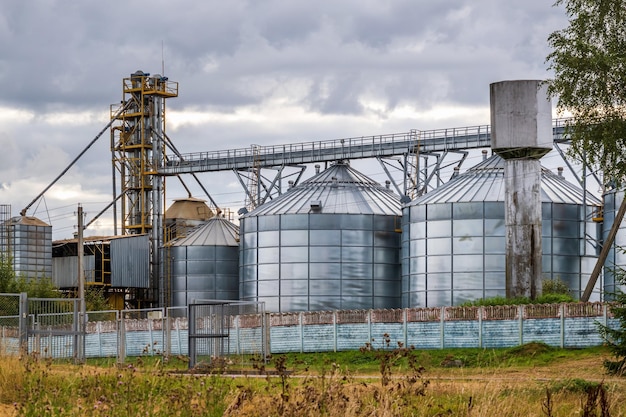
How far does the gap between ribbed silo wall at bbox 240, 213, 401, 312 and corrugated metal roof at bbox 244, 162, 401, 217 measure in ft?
2.36

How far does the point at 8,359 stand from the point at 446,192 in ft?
163

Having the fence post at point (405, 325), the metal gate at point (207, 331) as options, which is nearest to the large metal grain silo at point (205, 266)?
the fence post at point (405, 325)

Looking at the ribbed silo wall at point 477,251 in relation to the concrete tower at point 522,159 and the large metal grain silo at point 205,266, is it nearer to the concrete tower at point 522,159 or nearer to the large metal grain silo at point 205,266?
the concrete tower at point 522,159

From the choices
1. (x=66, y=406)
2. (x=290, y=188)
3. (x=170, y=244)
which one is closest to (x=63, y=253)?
(x=170, y=244)

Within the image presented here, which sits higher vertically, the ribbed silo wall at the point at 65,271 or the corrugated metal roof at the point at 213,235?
the corrugated metal roof at the point at 213,235

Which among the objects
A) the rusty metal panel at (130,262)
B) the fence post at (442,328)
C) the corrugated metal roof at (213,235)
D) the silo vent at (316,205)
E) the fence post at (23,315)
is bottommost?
the fence post at (442,328)

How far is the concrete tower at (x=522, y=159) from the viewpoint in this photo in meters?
53.7

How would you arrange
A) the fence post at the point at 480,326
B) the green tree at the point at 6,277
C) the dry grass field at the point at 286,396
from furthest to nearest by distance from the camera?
1. the green tree at the point at 6,277
2. the fence post at the point at 480,326
3. the dry grass field at the point at 286,396

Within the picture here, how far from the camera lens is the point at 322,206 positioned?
77625mm

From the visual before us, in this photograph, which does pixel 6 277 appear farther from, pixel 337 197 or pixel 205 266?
pixel 337 197

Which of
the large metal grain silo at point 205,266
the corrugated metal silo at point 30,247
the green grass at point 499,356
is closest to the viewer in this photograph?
the green grass at point 499,356

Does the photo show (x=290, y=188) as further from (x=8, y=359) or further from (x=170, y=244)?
(x=8, y=359)

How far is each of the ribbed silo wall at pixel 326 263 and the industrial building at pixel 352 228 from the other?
0.09 m

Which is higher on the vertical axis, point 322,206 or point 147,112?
point 147,112
